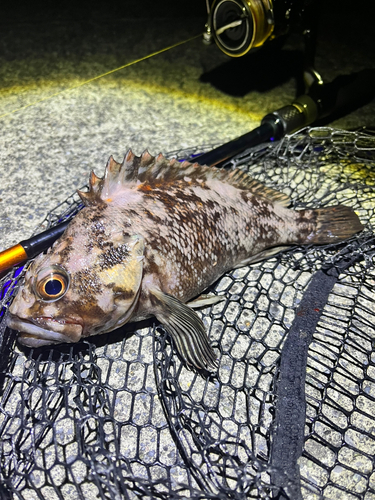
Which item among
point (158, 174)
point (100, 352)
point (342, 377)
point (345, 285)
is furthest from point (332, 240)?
point (100, 352)

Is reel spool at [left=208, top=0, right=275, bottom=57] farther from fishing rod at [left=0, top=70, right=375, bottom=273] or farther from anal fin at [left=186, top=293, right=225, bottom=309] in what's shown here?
anal fin at [left=186, top=293, right=225, bottom=309]

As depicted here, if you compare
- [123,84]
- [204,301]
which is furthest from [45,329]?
[123,84]

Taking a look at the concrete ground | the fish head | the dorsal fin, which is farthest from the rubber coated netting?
the concrete ground

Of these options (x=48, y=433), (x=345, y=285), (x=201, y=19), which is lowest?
(x=48, y=433)

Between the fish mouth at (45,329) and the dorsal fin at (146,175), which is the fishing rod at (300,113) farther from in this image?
the fish mouth at (45,329)

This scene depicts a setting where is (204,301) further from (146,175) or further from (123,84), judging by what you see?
(123,84)

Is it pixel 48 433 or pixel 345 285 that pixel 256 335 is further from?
pixel 48 433

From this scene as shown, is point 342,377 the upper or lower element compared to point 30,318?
upper
